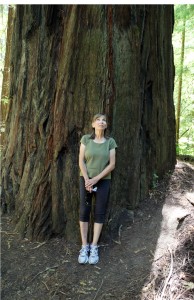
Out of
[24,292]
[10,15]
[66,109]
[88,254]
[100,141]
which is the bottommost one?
[24,292]

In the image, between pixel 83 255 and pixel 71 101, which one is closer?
pixel 83 255

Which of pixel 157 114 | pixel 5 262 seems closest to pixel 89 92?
pixel 157 114

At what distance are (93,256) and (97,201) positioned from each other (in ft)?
2.38

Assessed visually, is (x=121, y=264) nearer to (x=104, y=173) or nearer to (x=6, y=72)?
(x=104, y=173)

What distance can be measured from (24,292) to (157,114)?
356 cm

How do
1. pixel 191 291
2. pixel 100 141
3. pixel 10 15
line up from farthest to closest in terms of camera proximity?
pixel 10 15 < pixel 100 141 < pixel 191 291

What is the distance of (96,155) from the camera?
4371 mm

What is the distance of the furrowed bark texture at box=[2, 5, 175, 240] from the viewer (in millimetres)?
4625

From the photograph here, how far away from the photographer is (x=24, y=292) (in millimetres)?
4152

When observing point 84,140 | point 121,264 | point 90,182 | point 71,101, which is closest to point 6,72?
point 71,101

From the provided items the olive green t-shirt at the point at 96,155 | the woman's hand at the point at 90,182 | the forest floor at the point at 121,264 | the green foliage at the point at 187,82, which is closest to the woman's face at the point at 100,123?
the olive green t-shirt at the point at 96,155

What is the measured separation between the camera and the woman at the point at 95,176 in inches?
172

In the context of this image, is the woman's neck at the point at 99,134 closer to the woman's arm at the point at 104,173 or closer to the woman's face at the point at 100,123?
the woman's face at the point at 100,123

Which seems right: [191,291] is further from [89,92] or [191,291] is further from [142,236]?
[89,92]
